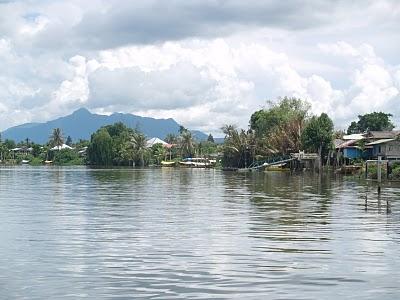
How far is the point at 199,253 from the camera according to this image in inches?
760

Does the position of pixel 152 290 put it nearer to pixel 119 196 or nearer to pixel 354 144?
pixel 119 196

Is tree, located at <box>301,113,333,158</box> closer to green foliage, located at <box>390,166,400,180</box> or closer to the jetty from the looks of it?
the jetty

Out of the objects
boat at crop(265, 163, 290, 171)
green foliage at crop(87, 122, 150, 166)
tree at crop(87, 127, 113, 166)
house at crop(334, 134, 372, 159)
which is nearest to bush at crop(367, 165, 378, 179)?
house at crop(334, 134, 372, 159)

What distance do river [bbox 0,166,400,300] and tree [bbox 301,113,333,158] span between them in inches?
2540

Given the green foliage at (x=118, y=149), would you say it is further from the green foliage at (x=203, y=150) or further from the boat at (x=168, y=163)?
the green foliage at (x=203, y=150)

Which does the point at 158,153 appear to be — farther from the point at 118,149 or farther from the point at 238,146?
the point at 238,146

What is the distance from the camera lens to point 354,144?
10281 centimetres

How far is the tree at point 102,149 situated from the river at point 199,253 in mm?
150859

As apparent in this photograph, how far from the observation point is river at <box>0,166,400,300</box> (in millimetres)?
14594

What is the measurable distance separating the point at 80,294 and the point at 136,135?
16427cm

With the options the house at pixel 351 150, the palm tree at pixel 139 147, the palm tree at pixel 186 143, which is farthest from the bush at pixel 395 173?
the palm tree at pixel 139 147

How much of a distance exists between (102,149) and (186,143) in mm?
26036

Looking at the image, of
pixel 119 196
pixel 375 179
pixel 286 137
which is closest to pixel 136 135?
pixel 286 137

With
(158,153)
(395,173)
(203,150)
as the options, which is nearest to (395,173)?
(395,173)
